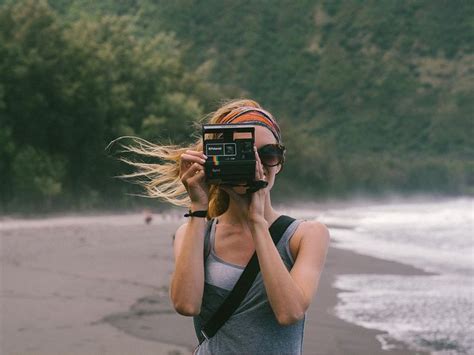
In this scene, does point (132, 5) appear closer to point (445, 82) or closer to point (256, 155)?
point (445, 82)

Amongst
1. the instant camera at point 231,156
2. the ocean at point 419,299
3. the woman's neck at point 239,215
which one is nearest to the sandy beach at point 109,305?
the ocean at point 419,299

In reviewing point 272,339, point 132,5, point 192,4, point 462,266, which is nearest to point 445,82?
point 192,4

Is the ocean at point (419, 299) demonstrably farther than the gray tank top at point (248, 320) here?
Yes

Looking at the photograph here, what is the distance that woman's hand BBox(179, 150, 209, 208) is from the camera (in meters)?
2.32

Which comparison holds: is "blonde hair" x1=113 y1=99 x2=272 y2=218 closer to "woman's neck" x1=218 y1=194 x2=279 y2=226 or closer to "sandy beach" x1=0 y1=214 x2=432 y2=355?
"woman's neck" x1=218 y1=194 x2=279 y2=226

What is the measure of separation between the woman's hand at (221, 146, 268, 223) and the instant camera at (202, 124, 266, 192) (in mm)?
18

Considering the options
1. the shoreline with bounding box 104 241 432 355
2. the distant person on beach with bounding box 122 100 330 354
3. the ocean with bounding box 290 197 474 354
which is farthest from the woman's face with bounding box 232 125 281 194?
the ocean with bounding box 290 197 474 354

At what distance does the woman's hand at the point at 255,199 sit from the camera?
89.0 inches

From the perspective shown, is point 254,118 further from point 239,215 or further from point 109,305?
→ point 109,305

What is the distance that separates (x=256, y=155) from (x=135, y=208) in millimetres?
41718

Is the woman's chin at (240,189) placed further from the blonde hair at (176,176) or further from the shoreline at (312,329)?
the shoreline at (312,329)

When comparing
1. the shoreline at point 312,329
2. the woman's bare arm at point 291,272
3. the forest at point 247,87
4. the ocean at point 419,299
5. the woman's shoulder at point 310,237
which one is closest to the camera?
the woman's bare arm at point 291,272

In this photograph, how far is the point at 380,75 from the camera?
13475 cm

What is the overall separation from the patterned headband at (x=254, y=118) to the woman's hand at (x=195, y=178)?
0.16 metres
